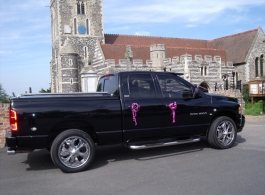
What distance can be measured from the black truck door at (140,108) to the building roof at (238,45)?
3510 cm

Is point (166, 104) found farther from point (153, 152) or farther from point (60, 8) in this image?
point (60, 8)

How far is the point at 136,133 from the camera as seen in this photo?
5.89 m

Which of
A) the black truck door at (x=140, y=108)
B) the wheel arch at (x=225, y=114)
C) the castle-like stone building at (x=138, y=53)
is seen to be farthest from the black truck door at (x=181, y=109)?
the castle-like stone building at (x=138, y=53)

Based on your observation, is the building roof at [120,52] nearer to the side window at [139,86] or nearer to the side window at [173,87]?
the side window at [173,87]

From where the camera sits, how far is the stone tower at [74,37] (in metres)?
41.3

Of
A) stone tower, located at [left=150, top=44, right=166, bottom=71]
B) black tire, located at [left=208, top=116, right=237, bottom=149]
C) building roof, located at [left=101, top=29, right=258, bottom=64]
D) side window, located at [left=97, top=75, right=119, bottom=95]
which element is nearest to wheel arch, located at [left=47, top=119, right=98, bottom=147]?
side window, located at [left=97, top=75, right=119, bottom=95]

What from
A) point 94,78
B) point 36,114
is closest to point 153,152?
point 36,114

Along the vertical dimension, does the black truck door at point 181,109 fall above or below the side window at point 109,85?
below

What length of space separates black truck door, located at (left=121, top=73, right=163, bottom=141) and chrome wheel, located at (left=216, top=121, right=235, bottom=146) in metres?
1.55

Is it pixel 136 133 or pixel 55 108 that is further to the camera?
pixel 136 133

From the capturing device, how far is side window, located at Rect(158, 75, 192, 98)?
6328 millimetres

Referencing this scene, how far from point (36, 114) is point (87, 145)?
108 cm

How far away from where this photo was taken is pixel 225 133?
268 inches

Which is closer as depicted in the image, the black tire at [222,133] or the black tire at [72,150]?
the black tire at [72,150]
